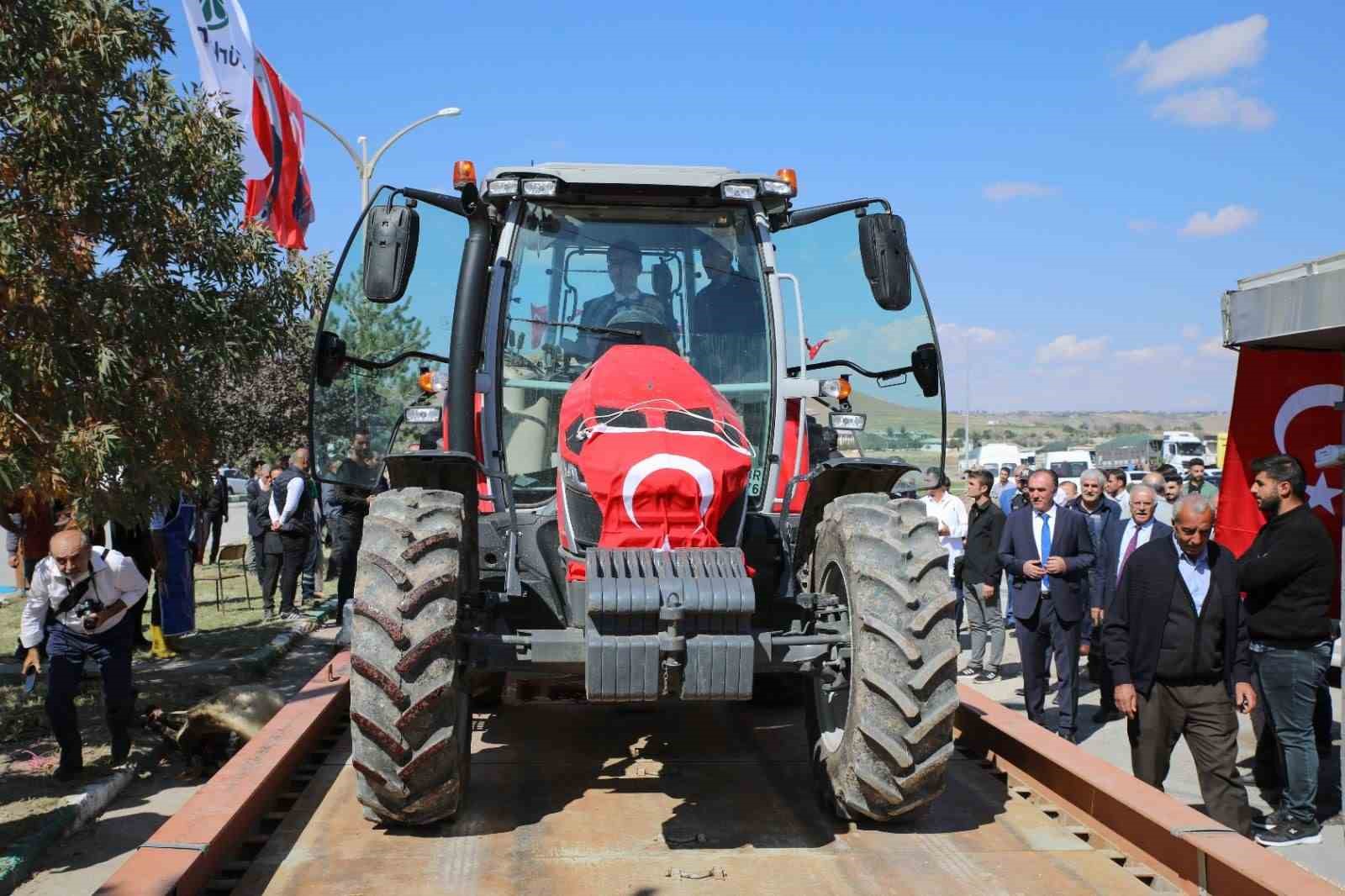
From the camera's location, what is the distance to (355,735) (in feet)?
14.5

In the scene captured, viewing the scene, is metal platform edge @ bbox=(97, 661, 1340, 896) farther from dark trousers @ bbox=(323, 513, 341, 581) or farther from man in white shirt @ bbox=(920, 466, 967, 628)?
dark trousers @ bbox=(323, 513, 341, 581)

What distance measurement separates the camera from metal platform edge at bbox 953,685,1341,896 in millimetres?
3508

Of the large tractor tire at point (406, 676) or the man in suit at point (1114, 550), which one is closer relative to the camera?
the large tractor tire at point (406, 676)

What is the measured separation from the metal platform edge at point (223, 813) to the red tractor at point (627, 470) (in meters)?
0.41

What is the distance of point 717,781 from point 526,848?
1.18m

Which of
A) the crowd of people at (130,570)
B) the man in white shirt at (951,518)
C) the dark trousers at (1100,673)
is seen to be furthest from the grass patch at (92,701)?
the man in white shirt at (951,518)

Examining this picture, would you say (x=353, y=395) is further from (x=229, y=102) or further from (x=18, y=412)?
(x=229, y=102)

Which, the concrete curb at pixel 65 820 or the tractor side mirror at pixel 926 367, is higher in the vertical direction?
the tractor side mirror at pixel 926 367

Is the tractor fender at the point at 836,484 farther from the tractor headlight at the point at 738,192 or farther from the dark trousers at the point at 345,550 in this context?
the dark trousers at the point at 345,550

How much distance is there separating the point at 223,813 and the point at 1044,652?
20.4 ft

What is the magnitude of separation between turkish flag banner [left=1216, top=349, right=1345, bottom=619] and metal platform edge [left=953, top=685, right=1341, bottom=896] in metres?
2.76

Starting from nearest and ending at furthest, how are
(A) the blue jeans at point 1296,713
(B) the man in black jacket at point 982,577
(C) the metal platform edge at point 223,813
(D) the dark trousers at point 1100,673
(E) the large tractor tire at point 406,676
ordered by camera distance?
(C) the metal platform edge at point 223,813 < (E) the large tractor tire at point 406,676 < (A) the blue jeans at point 1296,713 < (D) the dark trousers at point 1100,673 < (B) the man in black jacket at point 982,577

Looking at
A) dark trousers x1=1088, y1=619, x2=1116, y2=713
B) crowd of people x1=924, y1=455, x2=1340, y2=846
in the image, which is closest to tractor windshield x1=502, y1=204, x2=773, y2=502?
crowd of people x1=924, y1=455, x2=1340, y2=846

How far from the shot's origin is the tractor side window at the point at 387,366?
592cm
